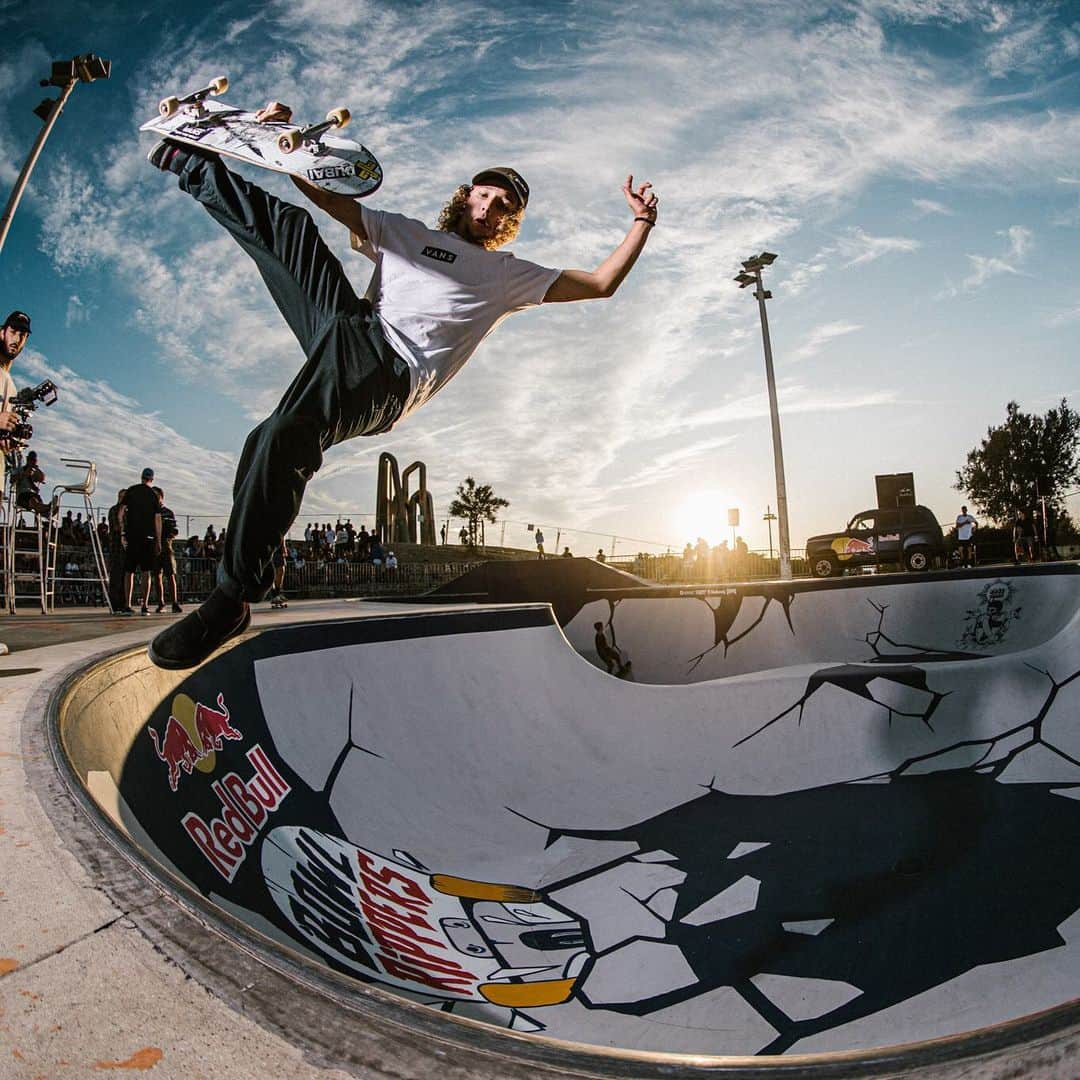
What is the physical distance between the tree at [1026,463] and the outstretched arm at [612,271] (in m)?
50.0

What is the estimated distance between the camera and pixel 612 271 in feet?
9.02

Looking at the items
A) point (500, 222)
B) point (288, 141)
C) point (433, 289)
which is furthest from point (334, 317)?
point (500, 222)

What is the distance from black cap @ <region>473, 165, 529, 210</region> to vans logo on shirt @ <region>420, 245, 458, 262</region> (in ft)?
1.32

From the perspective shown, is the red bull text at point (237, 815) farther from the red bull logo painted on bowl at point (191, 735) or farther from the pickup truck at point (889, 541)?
the pickup truck at point (889, 541)

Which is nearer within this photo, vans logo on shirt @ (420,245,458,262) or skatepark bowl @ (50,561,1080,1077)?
skatepark bowl @ (50,561,1080,1077)

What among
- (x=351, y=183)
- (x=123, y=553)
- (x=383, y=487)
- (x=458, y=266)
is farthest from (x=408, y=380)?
(x=383, y=487)

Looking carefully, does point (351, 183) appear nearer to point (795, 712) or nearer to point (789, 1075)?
point (789, 1075)

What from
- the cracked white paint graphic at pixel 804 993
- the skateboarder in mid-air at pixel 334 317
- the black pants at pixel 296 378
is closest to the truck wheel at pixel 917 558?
the cracked white paint graphic at pixel 804 993

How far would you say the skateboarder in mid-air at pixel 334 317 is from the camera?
222 centimetres

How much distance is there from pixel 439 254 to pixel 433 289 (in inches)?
6.3

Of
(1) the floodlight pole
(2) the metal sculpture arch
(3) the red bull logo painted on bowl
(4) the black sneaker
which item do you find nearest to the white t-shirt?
(4) the black sneaker

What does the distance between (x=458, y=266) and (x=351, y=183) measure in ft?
1.49

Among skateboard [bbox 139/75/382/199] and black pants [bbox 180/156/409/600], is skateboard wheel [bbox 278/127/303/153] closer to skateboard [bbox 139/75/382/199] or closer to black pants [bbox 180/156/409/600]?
skateboard [bbox 139/75/382/199]

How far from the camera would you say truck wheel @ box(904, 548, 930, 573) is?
19.0 metres
